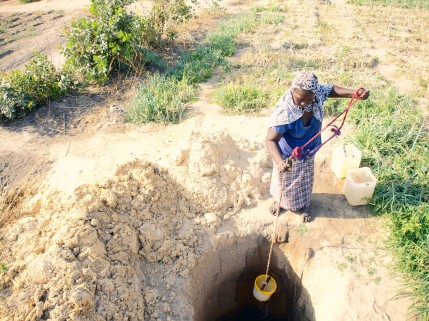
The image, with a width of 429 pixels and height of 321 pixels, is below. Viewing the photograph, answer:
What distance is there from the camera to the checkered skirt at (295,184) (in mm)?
2924

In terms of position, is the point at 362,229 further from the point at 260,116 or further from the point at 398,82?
the point at 398,82

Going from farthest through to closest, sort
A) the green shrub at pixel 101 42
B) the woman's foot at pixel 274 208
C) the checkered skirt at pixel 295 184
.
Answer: the green shrub at pixel 101 42, the woman's foot at pixel 274 208, the checkered skirt at pixel 295 184

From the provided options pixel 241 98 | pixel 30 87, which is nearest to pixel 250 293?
pixel 241 98

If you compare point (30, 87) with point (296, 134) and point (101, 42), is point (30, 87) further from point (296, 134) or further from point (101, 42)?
point (296, 134)

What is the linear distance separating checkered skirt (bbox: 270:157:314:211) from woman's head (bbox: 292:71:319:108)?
2.04 ft

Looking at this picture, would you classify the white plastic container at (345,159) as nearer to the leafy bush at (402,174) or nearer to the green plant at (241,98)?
the leafy bush at (402,174)

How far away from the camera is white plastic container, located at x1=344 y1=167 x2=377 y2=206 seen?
3.18m

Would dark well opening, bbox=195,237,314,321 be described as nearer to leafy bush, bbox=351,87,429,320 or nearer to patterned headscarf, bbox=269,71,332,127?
leafy bush, bbox=351,87,429,320

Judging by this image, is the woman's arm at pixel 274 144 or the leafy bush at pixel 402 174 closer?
the woman's arm at pixel 274 144

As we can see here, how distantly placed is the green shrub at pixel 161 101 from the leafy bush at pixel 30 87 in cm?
125

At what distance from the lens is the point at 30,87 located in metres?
4.98

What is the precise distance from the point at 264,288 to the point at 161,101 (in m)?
2.85

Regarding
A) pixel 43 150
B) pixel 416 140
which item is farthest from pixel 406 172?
pixel 43 150

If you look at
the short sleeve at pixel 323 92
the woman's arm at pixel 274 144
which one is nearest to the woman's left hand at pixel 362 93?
the short sleeve at pixel 323 92
